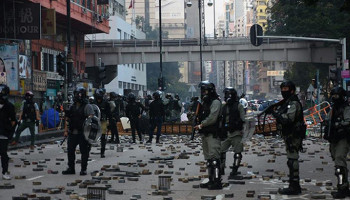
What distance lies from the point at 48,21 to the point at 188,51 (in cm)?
2257

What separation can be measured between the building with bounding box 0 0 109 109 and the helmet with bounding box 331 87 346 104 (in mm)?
23340

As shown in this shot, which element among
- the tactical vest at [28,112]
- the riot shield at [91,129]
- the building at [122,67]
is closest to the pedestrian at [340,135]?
the riot shield at [91,129]

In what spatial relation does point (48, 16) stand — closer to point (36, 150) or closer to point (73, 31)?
point (73, 31)

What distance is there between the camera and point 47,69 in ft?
182

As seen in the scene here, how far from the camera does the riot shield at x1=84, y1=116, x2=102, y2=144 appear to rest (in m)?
15.5

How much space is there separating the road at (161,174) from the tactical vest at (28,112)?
4.95ft

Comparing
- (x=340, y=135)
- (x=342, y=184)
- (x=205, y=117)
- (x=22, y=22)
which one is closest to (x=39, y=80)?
(x=22, y=22)

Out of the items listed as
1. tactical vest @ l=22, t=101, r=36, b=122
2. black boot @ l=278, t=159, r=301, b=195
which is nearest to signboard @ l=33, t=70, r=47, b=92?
tactical vest @ l=22, t=101, r=36, b=122

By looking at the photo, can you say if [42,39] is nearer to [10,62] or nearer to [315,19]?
[10,62]

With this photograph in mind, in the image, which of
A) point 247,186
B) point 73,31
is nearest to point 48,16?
point 73,31

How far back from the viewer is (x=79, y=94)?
609 inches

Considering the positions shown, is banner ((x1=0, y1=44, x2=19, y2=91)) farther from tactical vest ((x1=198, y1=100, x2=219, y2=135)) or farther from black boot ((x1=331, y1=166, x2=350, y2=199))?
black boot ((x1=331, y1=166, x2=350, y2=199))

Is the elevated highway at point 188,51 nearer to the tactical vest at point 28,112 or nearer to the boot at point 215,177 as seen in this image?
the tactical vest at point 28,112

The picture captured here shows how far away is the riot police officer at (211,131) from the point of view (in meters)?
12.5
